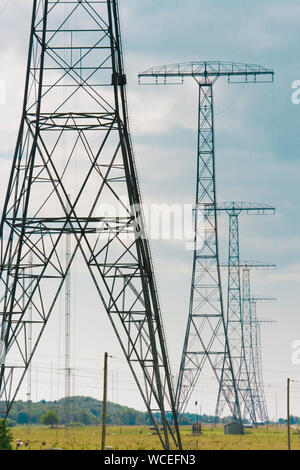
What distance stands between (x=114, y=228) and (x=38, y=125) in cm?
649

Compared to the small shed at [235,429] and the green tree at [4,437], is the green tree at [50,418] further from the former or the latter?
the green tree at [4,437]

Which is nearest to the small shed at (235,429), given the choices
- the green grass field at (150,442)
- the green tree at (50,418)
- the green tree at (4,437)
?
the green grass field at (150,442)

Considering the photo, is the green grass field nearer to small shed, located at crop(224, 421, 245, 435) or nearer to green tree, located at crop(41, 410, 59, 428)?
small shed, located at crop(224, 421, 245, 435)

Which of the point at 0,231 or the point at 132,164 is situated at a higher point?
the point at 132,164

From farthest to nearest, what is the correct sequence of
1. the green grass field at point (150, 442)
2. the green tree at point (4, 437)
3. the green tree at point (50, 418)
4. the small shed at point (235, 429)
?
the green tree at point (50, 418), the small shed at point (235, 429), the green grass field at point (150, 442), the green tree at point (4, 437)

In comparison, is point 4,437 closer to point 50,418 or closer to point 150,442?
point 150,442

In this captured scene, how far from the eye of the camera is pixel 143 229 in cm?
4428

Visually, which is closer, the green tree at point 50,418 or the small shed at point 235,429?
the small shed at point 235,429

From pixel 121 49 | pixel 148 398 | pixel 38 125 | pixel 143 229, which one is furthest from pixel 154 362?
pixel 121 49

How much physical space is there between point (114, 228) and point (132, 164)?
365 cm
